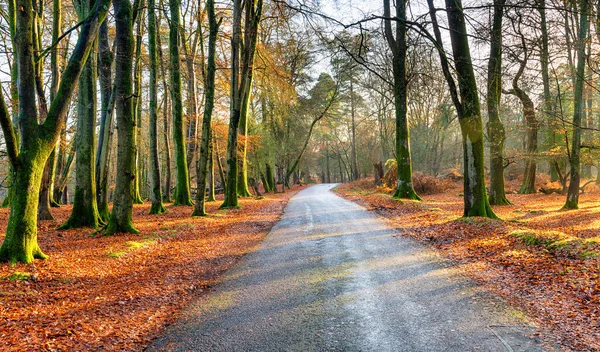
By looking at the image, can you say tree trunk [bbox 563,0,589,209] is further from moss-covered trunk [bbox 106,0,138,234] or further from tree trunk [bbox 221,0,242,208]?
moss-covered trunk [bbox 106,0,138,234]

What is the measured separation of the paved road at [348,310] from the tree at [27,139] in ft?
11.6

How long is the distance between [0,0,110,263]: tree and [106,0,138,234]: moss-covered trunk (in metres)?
2.46

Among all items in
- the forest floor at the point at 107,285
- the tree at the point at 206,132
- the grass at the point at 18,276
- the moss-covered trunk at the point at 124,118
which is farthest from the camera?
the tree at the point at 206,132

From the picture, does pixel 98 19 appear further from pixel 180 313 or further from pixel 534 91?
pixel 534 91

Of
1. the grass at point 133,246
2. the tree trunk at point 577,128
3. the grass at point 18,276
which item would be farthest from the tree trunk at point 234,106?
the tree trunk at point 577,128

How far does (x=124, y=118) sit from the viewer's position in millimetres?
8664

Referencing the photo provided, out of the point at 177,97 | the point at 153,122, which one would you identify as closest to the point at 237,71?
the point at 177,97

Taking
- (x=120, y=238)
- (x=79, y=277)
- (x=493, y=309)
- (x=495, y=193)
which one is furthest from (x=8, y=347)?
(x=495, y=193)

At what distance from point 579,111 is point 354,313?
1388 centimetres

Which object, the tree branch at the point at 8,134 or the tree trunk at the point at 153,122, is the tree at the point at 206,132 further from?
the tree branch at the point at 8,134

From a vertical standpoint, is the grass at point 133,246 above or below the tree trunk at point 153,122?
below

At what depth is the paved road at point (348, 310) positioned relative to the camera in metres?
3.22

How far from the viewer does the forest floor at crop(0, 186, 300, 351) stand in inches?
139

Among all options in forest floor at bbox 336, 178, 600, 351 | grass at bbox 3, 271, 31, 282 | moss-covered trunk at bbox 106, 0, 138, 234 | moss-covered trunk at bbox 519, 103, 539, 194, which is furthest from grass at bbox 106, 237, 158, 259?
moss-covered trunk at bbox 519, 103, 539, 194
